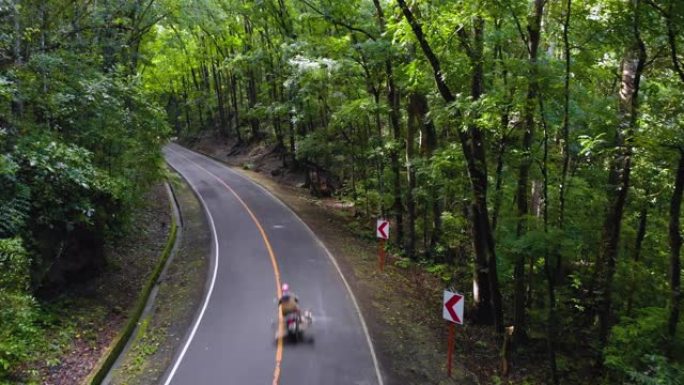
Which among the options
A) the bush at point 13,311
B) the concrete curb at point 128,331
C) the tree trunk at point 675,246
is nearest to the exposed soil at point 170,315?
the concrete curb at point 128,331

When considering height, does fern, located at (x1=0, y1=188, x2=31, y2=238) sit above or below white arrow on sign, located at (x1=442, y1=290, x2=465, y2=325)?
above

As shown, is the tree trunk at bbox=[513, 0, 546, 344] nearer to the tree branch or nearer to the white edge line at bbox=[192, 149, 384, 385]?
the tree branch

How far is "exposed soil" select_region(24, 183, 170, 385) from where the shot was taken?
36.4ft

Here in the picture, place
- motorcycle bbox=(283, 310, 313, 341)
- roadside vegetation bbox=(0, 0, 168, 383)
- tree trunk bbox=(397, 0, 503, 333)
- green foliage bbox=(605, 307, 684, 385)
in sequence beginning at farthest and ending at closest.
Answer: motorcycle bbox=(283, 310, 313, 341), tree trunk bbox=(397, 0, 503, 333), roadside vegetation bbox=(0, 0, 168, 383), green foliage bbox=(605, 307, 684, 385)

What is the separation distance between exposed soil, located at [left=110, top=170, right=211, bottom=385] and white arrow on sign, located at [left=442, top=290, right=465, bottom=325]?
713 centimetres

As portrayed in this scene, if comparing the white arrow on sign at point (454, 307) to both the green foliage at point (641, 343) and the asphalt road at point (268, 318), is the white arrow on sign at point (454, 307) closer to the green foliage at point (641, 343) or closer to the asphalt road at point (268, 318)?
the asphalt road at point (268, 318)

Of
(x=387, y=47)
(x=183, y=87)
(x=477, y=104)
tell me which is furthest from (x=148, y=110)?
(x=183, y=87)

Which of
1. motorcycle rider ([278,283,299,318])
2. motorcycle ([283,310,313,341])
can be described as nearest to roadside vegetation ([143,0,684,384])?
motorcycle ([283,310,313,341])

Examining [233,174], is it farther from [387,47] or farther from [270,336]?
[270,336]

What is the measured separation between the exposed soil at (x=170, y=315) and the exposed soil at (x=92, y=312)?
0.71 m

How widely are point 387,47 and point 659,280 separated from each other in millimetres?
11548

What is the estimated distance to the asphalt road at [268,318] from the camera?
37.2 feet

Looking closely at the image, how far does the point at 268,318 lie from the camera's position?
47.2 ft

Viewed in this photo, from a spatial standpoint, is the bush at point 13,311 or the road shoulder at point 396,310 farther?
the road shoulder at point 396,310
